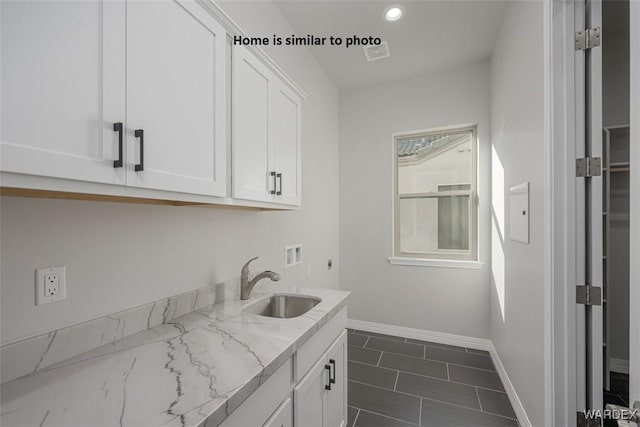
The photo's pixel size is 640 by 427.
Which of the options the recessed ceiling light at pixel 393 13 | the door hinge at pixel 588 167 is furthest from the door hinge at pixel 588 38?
the recessed ceiling light at pixel 393 13

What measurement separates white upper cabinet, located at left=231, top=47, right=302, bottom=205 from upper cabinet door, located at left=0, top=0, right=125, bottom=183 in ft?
1.80

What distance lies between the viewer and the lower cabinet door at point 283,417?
99 centimetres

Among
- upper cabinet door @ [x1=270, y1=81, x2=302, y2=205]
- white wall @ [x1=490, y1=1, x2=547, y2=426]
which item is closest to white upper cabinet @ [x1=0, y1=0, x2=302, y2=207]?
upper cabinet door @ [x1=270, y1=81, x2=302, y2=205]

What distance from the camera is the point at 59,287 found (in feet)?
2.99

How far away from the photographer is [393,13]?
221 cm

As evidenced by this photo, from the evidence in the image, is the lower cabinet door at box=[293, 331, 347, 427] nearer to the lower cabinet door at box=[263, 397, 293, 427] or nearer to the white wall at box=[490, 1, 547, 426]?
the lower cabinet door at box=[263, 397, 293, 427]

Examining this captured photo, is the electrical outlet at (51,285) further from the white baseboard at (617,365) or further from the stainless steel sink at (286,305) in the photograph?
the white baseboard at (617,365)

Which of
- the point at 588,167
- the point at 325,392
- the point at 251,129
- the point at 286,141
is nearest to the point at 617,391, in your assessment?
the point at 588,167

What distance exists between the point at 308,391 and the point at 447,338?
230 cm

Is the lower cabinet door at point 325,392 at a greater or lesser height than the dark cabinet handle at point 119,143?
lesser

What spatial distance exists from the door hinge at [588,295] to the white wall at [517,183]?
0.16 metres

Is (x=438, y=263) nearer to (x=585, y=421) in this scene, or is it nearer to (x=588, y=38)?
(x=585, y=421)

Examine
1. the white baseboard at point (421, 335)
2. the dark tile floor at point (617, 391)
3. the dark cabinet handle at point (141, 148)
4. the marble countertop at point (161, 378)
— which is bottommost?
the white baseboard at point (421, 335)

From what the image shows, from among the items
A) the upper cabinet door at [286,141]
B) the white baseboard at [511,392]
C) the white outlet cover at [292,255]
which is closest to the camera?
the upper cabinet door at [286,141]
